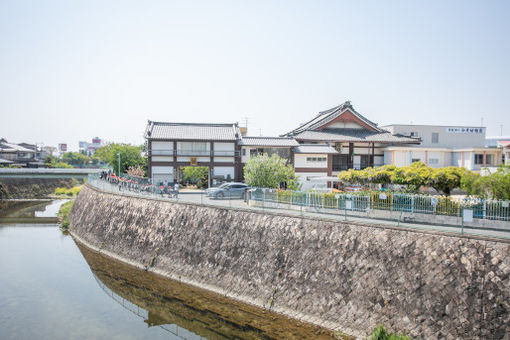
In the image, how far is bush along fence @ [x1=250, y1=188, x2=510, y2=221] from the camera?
16.8m

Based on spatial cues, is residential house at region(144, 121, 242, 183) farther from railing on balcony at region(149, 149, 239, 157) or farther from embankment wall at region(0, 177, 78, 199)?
embankment wall at region(0, 177, 78, 199)

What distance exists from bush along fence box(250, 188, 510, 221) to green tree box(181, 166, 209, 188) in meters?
20.7

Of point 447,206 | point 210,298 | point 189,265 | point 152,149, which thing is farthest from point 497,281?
point 152,149

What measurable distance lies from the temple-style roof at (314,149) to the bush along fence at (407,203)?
2023cm

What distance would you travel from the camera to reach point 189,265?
22156mm

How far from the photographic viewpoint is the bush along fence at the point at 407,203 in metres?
16.8

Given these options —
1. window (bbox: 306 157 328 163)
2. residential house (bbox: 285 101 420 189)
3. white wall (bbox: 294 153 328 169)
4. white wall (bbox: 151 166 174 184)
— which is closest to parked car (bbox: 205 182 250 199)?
white wall (bbox: 294 153 328 169)

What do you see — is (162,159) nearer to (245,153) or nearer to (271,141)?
(245,153)

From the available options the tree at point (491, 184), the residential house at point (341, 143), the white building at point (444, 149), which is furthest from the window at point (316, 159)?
the tree at point (491, 184)

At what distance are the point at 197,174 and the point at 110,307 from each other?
2320 centimetres

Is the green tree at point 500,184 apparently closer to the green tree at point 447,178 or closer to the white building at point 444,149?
the green tree at point 447,178

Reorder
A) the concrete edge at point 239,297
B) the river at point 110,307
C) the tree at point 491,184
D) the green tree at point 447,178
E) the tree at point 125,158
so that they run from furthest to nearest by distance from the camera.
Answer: the tree at point 125,158 → the green tree at point 447,178 → the tree at point 491,184 → the river at point 110,307 → the concrete edge at point 239,297

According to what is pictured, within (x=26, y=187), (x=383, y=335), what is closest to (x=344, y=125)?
(x=383, y=335)

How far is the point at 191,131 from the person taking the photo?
44625mm
